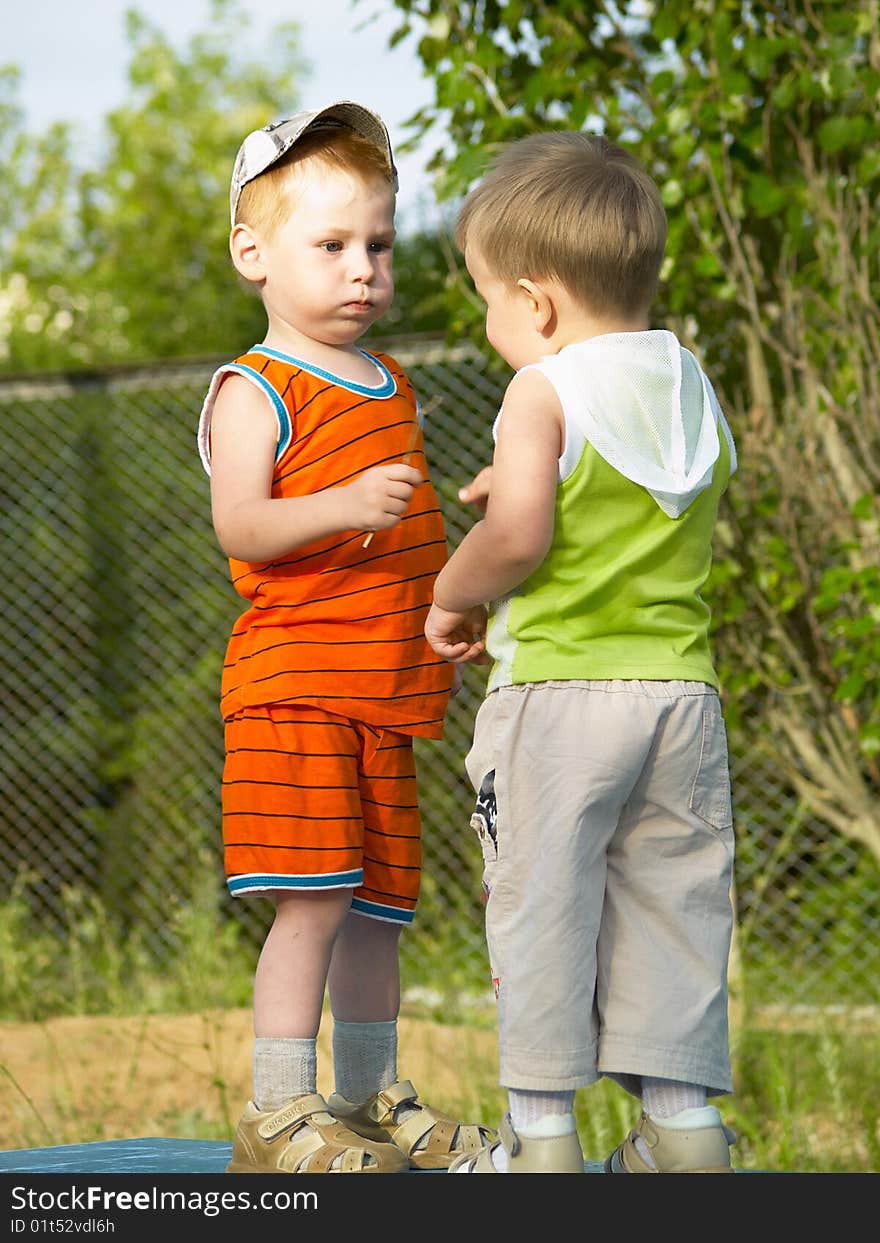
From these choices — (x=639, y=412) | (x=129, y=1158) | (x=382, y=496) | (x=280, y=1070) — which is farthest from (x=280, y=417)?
(x=129, y=1158)

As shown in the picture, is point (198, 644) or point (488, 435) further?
point (198, 644)

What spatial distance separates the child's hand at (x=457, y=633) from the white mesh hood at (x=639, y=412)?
0.77 feet

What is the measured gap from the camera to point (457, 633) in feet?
5.68

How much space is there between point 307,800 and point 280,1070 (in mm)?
330

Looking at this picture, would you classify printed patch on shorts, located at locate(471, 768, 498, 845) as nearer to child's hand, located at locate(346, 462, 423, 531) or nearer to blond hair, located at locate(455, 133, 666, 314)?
child's hand, located at locate(346, 462, 423, 531)

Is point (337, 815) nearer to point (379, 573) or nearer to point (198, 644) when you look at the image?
point (379, 573)

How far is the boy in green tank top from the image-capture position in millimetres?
1552

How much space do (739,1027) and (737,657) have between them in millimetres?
913

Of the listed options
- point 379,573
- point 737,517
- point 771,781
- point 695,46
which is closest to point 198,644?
point 771,781

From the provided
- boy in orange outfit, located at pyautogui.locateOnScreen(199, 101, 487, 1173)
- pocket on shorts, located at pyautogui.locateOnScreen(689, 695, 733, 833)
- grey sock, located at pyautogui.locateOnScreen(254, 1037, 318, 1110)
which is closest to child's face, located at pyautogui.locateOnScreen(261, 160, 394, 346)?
boy in orange outfit, located at pyautogui.locateOnScreen(199, 101, 487, 1173)

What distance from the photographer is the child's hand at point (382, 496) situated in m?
1.65

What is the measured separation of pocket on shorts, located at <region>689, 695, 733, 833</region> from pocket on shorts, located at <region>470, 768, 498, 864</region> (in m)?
0.22

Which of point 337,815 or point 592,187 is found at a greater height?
point 592,187

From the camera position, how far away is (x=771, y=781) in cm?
449
